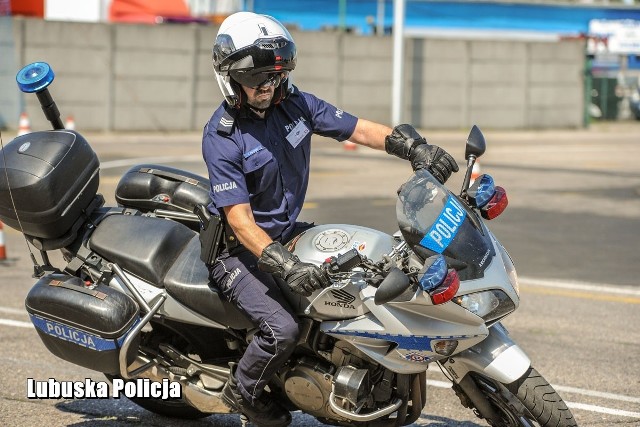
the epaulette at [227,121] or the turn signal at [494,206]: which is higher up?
the epaulette at [227,121]

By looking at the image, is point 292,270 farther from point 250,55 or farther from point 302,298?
point 250,55

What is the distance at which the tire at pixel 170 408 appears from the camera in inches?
237

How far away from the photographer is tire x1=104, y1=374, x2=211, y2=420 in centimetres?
601

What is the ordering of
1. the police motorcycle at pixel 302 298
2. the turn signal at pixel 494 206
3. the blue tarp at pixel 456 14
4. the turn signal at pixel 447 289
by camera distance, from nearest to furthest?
the turn signal at pixel 447 289
the police motorcycle at pixel 302 298
the turn signal at pixel 494 206
the blue tarp at pixel 456 14

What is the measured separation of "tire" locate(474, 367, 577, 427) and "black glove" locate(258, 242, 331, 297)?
872 millimetres

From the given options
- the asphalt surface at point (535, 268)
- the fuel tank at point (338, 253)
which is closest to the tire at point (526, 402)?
the fuel tank at point (338, 253)

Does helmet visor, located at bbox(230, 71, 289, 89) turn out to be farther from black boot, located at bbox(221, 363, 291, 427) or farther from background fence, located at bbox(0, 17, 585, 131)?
background fence, located at bbox(0, 17, 585, 131)

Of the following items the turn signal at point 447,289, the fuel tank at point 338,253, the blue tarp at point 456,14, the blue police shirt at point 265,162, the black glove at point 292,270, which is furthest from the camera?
the blue tarp at point 456,14

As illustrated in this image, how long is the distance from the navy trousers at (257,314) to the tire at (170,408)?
0.93m

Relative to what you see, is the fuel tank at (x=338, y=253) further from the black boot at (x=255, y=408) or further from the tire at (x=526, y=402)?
the tire at (x=526, y=402)

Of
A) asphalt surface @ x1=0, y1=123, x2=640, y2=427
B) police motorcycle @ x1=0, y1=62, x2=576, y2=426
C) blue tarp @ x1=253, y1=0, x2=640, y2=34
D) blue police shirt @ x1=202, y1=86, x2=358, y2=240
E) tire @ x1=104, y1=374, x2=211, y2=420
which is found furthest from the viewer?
blue tarp @ x1=253, y1=0, x2=640, y2=34

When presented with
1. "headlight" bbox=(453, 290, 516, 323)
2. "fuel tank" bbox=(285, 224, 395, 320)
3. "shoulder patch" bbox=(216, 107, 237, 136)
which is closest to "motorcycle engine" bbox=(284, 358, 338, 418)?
"fuel tank" bbox=(285, 224, 395, 320)

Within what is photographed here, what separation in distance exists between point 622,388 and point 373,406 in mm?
2311

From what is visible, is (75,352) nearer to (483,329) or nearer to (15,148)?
(15,148)
